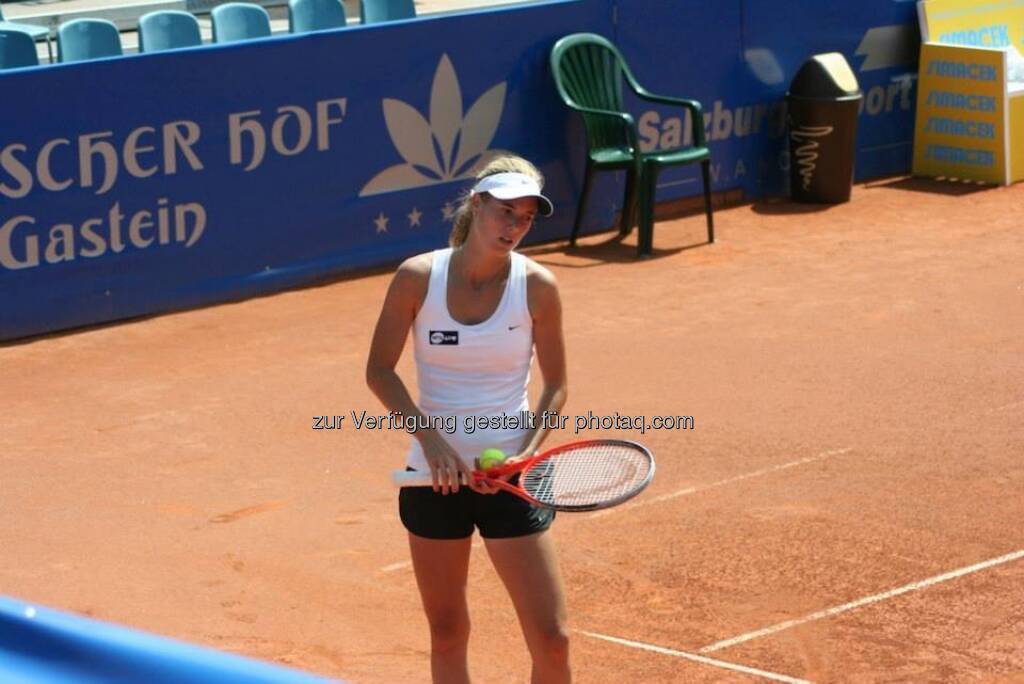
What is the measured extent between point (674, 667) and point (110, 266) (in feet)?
21.0

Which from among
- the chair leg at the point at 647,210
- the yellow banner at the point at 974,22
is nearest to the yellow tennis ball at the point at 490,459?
the chair leg at the point at 647,210

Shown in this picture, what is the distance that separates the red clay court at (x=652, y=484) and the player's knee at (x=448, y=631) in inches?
40.0

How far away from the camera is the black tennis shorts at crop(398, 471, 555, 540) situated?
187 inches

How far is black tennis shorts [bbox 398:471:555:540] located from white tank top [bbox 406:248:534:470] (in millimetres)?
97

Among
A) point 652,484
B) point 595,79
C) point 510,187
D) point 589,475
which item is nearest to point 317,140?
point 595,79

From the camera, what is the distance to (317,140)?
12.0m

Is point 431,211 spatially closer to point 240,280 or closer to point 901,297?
point 240,280

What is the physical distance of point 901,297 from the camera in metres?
11.5

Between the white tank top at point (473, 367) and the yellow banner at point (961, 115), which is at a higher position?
the white tank top at point (473, 367)

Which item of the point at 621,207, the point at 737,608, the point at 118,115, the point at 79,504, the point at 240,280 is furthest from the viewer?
the point at 621,207

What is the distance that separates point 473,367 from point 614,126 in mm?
8818

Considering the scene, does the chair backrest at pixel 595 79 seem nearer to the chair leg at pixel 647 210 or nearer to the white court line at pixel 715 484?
the chair leg at pixel 647 210

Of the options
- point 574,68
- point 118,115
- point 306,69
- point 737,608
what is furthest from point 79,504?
point 574,68

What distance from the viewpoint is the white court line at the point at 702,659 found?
585cm
